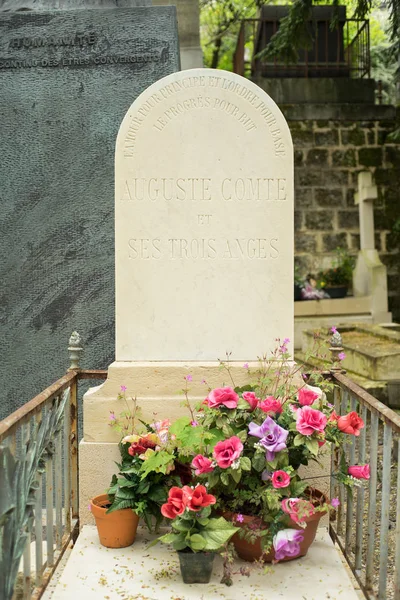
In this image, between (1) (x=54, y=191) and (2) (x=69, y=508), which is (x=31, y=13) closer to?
(1) (x=54, y=191)

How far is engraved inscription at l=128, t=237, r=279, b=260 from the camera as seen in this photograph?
3584 mm

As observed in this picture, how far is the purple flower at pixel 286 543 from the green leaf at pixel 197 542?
1.02 feet

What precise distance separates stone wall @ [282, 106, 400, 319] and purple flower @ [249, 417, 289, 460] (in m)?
8.88

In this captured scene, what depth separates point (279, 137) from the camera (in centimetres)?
356

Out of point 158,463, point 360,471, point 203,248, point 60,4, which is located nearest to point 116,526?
point 158,463

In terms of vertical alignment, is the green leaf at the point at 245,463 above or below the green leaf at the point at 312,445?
below

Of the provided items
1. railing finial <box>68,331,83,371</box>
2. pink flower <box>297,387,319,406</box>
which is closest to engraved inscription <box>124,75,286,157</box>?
railing finial <box>68,331,83,371</box>

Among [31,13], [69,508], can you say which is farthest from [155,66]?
[69,508]

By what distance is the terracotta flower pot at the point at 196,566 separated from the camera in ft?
9.15

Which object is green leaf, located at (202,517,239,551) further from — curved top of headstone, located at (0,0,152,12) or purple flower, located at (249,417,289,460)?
curved top of headstone, located at (0,0,152,12)

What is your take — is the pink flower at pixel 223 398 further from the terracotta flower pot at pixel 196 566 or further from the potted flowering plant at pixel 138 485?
the terracotta flower pot at pixel 196 566

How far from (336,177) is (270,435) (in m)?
9.48

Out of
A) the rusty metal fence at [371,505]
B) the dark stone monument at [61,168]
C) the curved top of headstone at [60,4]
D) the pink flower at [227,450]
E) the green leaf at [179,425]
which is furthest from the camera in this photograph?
the curved top of headstone at [60,4]

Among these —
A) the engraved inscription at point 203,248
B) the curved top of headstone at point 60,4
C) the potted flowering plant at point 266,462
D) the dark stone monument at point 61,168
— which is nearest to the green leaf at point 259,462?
the potted flowering plant at point 266,462
